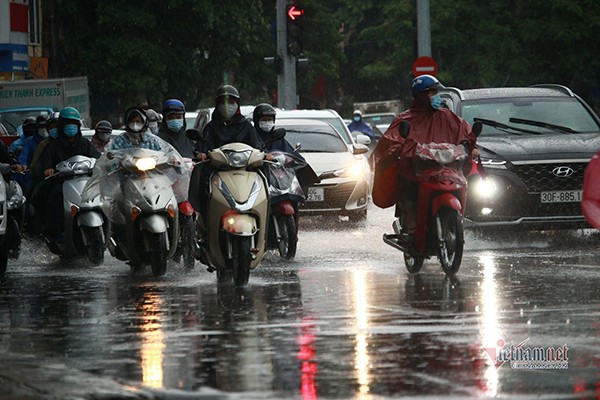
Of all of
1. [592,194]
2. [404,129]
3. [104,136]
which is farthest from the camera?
[104,136]

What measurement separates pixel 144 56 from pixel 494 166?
38839 mm

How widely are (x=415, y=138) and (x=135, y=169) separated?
2.61m

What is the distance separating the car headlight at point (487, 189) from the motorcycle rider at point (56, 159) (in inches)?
166

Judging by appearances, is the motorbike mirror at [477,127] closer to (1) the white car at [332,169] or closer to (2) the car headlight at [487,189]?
(2) the car headlight at [487,189]

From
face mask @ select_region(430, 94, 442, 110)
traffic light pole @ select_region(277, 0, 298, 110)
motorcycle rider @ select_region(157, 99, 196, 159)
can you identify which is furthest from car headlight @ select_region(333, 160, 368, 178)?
traffic light pole @ select_region(277, 0, 298, 110)

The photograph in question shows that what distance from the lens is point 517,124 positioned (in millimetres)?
19125

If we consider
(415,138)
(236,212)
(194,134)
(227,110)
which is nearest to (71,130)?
(227,110)

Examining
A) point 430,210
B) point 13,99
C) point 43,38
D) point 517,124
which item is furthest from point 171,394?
point 43,38

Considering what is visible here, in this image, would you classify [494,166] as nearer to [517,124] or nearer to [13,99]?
[517,124]

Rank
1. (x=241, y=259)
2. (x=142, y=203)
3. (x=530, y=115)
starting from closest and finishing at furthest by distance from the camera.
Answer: (x=241, y=259)
(x=142, y=203)
(x=530, y=115)

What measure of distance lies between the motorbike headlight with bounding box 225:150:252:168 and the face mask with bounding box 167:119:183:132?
3.58 m

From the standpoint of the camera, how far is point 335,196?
23281mm

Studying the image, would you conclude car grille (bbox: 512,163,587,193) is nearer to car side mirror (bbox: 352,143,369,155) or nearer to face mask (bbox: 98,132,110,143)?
car side mirror (bbox: 352,143,369,155)

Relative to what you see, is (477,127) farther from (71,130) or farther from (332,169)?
(332,169)
